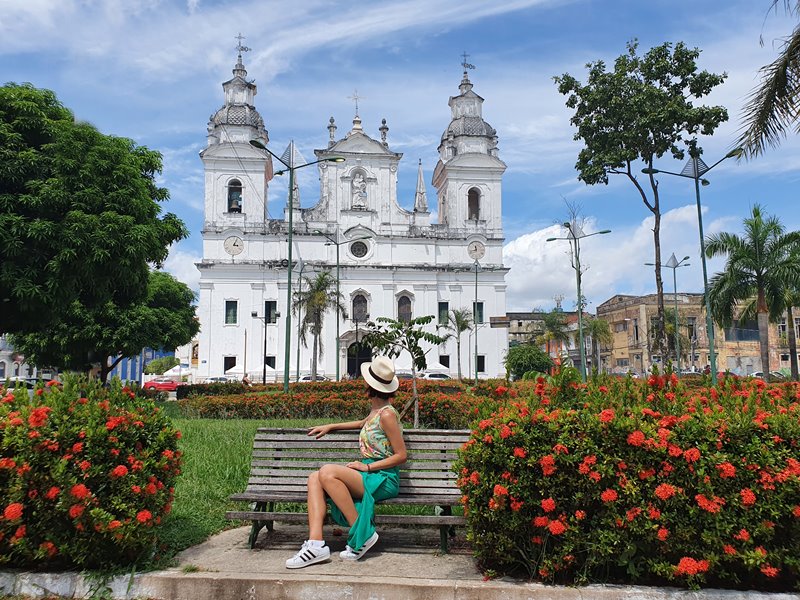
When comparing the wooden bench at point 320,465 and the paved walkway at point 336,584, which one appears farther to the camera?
the wooden bench at point 320,465

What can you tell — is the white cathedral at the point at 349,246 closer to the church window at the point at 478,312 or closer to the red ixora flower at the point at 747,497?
the church window at the point at 478,312

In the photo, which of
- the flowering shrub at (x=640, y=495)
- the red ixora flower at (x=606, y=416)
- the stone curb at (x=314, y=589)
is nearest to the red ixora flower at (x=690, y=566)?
the flowering shrub at (x=640, y=495)

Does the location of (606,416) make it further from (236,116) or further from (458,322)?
(236,116)

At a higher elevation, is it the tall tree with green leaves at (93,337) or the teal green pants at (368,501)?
the tall tree with green leaves at (93,337)

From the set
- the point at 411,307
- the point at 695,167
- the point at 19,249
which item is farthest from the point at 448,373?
the point at 19,249

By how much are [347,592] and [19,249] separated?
1232cm

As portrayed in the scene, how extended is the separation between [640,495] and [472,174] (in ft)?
144

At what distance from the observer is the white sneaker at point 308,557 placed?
4230mm

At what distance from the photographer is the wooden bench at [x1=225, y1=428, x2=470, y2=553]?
4.72m

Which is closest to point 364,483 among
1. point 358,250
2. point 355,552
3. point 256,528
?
point 355,552

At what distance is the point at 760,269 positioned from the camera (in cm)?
2386

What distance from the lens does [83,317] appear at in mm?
21172

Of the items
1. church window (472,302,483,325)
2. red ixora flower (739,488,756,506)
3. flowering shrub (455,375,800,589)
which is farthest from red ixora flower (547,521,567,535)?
church window (472,302,483,325)

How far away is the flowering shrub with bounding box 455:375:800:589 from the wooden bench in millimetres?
727
